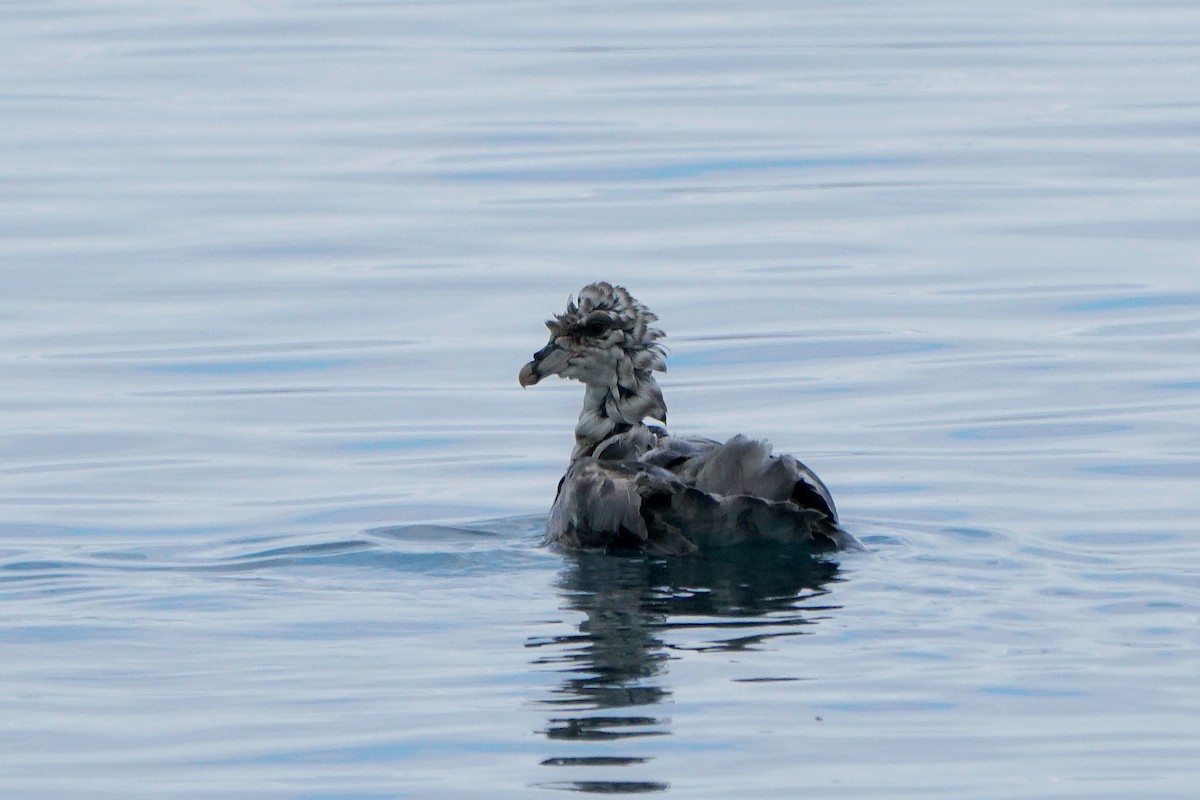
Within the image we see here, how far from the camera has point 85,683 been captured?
10.4 meters

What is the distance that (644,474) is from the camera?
12148 millimetres

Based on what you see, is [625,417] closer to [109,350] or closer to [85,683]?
[85,683]

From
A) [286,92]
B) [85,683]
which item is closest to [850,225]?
[286,92]

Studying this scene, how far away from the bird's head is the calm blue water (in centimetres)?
93

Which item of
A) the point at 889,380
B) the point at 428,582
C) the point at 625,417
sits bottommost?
the point at 428,582

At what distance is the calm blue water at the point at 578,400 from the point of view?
9617 mm

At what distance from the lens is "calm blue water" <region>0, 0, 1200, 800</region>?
962 cm

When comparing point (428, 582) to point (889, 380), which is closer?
point (428, 582)

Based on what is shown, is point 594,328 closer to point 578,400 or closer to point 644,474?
point 644,474

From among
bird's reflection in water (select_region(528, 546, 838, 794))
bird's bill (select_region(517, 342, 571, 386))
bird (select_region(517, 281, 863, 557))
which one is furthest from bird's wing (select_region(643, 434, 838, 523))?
bird's bill (select_region(517, 342, 571, 386))

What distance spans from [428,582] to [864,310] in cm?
789

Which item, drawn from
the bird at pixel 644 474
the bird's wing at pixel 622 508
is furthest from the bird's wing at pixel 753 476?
the bird's wing at pixel 622 508

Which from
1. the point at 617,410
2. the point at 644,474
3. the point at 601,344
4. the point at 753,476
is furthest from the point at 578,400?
the point at 753,476

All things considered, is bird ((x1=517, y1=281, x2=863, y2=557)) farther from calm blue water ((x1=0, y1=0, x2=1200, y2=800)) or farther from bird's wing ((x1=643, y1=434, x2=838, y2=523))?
calm blue water ((x1=0, y1=0, x2=1200, y2=800))
